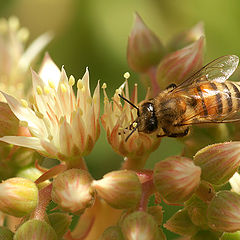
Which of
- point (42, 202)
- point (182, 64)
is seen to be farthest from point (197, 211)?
point (182, 64)

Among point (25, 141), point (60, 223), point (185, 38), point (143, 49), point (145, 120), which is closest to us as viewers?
point (60, 223)

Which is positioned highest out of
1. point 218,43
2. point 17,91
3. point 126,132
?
point 17,91

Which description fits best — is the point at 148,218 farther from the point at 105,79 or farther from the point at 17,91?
the point at 105,79

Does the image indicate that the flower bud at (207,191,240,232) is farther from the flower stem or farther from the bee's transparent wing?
the bee's transparent wing

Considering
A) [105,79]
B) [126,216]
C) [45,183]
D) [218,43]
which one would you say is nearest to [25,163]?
[45,183]

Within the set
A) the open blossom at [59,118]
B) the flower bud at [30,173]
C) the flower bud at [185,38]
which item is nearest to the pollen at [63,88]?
the open blossom at [59,118]

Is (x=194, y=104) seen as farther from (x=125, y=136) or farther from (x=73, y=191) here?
(x=73, y=191)
